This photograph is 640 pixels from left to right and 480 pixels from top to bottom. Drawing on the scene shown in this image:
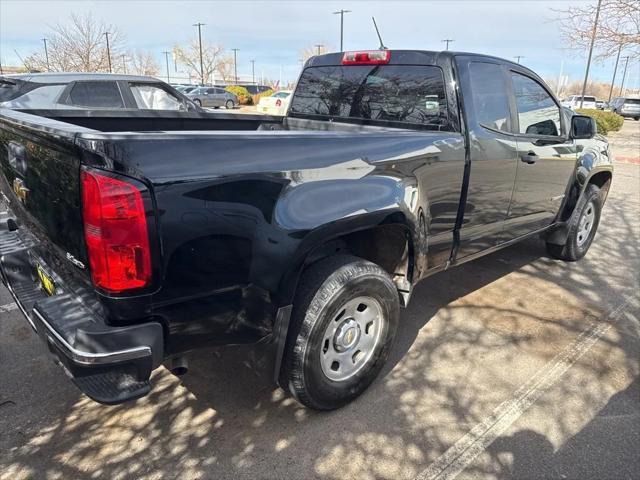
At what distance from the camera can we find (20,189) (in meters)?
2.51

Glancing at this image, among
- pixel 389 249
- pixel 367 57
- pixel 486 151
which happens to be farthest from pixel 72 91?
pixel 486 151

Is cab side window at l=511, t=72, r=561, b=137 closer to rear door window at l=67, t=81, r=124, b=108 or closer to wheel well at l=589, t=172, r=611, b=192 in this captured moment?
wheel well at l=589, t=172, r=611, b=192

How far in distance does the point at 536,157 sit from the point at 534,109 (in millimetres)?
428

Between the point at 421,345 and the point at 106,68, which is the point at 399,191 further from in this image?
the point at 106,68

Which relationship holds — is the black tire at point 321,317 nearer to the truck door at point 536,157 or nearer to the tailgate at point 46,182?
the tailgate at point 46,182

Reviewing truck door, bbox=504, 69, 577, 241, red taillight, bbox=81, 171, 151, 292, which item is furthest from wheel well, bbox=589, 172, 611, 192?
red taillight, bbox=81, 171, 151, 292

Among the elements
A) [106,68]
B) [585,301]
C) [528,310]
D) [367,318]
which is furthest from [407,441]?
[106,68]

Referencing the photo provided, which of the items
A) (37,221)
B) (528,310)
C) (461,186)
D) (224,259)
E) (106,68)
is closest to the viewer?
(224,259)

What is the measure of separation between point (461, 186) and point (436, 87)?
0.70 m

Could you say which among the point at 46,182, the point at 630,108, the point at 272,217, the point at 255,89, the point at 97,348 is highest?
the point at 255,89

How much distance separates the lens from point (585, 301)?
14.3ft

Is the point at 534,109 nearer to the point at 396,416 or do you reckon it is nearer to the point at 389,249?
the point at 389,249

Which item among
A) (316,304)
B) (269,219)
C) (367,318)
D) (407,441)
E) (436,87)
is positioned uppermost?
(436,87)

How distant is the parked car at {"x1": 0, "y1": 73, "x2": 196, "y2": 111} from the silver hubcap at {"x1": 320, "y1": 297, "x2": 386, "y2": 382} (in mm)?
5197
